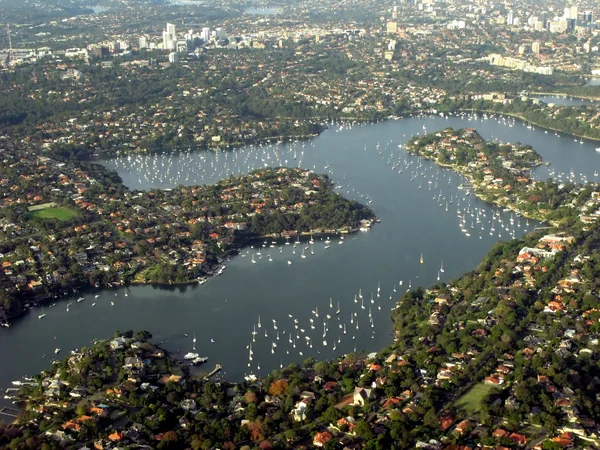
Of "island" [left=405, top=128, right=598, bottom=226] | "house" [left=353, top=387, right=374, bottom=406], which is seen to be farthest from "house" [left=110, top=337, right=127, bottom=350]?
"island" [left=405, top=128, right=598, bottom=226]

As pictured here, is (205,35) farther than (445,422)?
Yes

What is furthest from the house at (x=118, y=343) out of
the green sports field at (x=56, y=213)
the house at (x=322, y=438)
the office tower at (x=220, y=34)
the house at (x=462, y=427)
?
the office tower at (x=220, y=34)

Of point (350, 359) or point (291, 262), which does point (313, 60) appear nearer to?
point (291, 262)

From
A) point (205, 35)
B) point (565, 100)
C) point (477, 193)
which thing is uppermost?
point (205, 35)

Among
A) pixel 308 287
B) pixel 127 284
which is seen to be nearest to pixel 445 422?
pixel 308 287

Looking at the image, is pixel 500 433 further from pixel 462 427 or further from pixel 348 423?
pixel 348 423

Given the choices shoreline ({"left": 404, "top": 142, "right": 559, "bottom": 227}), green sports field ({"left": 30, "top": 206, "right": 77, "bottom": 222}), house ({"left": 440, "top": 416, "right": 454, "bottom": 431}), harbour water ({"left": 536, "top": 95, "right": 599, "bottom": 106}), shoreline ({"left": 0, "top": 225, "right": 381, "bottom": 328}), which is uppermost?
house ({"left": 440, "top": 416, "right": 454, "bottom": 431})

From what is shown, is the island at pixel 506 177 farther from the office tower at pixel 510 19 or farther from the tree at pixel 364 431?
the office tower at pixel 510 19

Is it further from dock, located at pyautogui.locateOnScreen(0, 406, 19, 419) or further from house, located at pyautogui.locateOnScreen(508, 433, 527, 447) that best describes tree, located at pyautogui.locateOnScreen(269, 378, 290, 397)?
dock, located at pyautogui.locateOnScreen(0, 406, 19, 419)
